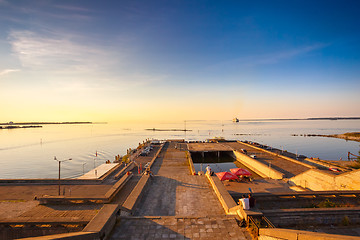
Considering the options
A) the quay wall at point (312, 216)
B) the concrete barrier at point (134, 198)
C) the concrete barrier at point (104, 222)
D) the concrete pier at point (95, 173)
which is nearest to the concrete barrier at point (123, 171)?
the concrete pier at point (95, 173)

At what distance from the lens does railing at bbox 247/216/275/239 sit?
849 centimetres

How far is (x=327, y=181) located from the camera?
65.3 feet

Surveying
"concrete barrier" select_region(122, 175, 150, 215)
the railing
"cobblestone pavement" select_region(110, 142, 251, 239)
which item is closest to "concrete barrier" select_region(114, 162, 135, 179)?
"cobblestone pavement" select_region(110, 142, 251, 239)

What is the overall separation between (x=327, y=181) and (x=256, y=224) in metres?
17.2

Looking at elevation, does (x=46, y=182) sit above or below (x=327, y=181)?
below

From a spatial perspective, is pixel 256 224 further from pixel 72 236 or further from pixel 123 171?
pixel 123 171

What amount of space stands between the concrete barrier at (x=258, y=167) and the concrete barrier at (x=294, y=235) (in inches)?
977

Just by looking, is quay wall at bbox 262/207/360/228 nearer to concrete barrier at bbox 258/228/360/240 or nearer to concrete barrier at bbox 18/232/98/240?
concrete barrier at bbox 258/228/360/240

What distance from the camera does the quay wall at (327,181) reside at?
16438 mm

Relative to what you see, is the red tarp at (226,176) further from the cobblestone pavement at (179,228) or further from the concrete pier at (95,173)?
the concrete pier at (95,173)

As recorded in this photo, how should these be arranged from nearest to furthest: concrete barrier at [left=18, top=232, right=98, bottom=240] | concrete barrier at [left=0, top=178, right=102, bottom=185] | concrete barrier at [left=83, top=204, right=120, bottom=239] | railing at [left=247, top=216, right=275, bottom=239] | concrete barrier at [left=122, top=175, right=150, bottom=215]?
1. concrete barrier at [left=18, top=232, right=98, bottom=240]
2. concrete barrier at [left=83, top=204, right=120, bottom=239]
3. railing at [left=247, top=216, right=275, bottom=239]
4. concrete barrier at [left=122, top=175, right=150, bottom=215]
5. concrete barrier at [left=0, top=178, right=102, bottom=185]

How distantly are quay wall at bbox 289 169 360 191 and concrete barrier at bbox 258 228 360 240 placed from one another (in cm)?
1400

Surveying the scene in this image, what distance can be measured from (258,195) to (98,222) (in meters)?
10.1

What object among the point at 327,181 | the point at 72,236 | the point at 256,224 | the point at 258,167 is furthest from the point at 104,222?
the point at 258,167
